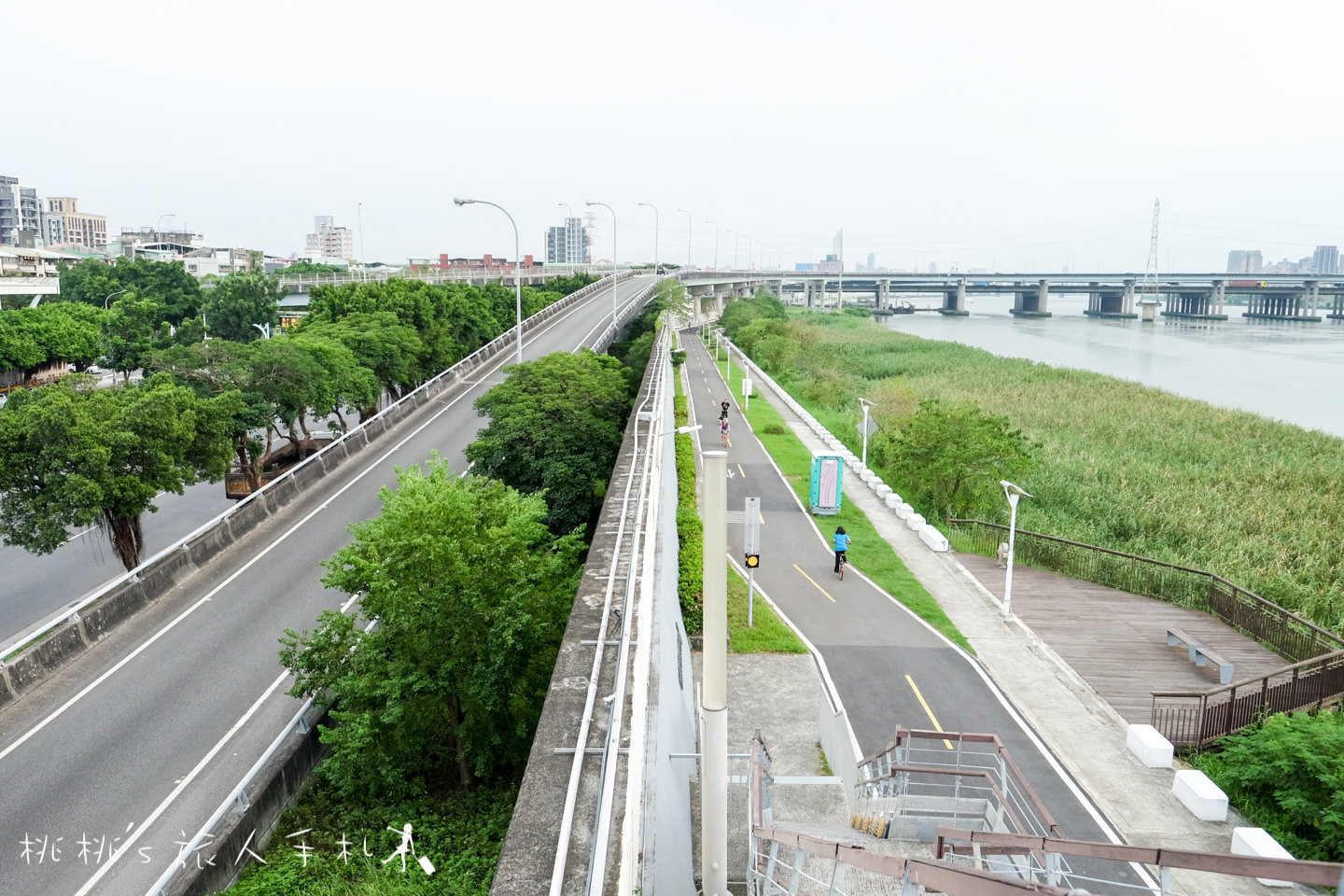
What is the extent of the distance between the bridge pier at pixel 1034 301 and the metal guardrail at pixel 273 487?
14095cm

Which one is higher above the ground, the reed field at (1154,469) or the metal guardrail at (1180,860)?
the metal guardrail at (1180,860)

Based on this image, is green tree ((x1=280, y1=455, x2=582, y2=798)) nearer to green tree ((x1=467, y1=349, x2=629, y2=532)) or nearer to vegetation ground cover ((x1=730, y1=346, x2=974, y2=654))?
vegetation ground cover ((x1=730, y1=346, x2=974, y2=654))

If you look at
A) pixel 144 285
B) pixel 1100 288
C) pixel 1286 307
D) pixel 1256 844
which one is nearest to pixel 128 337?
pixel 144 285

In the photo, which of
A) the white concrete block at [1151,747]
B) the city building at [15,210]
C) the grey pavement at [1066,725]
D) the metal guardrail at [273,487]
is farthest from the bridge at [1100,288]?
the city building at [15,210]

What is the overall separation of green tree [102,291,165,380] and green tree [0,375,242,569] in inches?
995

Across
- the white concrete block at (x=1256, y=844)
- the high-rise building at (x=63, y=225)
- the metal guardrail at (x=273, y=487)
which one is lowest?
the white concrete block at (x=1256, y=844)

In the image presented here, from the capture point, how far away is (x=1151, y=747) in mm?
14844

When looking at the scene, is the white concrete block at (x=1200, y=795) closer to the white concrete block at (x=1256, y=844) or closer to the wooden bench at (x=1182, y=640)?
→ the white concrete block at (x=1256, y=844)

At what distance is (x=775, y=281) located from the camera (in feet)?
546

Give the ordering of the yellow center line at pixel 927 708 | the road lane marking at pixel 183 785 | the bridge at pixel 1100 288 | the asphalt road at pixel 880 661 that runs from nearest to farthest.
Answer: the road lane marking at pixel 183 785
the asphalt road at pixel 880 661
the yellow center line at pixel 927 708
the bridge at pixel 1100 288

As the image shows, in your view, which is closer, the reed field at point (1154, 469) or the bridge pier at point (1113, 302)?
the reed field at point (1154, 469)

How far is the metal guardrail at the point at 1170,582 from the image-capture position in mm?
18375

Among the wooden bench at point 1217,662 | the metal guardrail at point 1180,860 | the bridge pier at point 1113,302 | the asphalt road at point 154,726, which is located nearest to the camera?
the metal guardrail at point 1180,860

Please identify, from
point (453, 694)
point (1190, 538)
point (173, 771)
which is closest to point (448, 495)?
point (453, 694)
